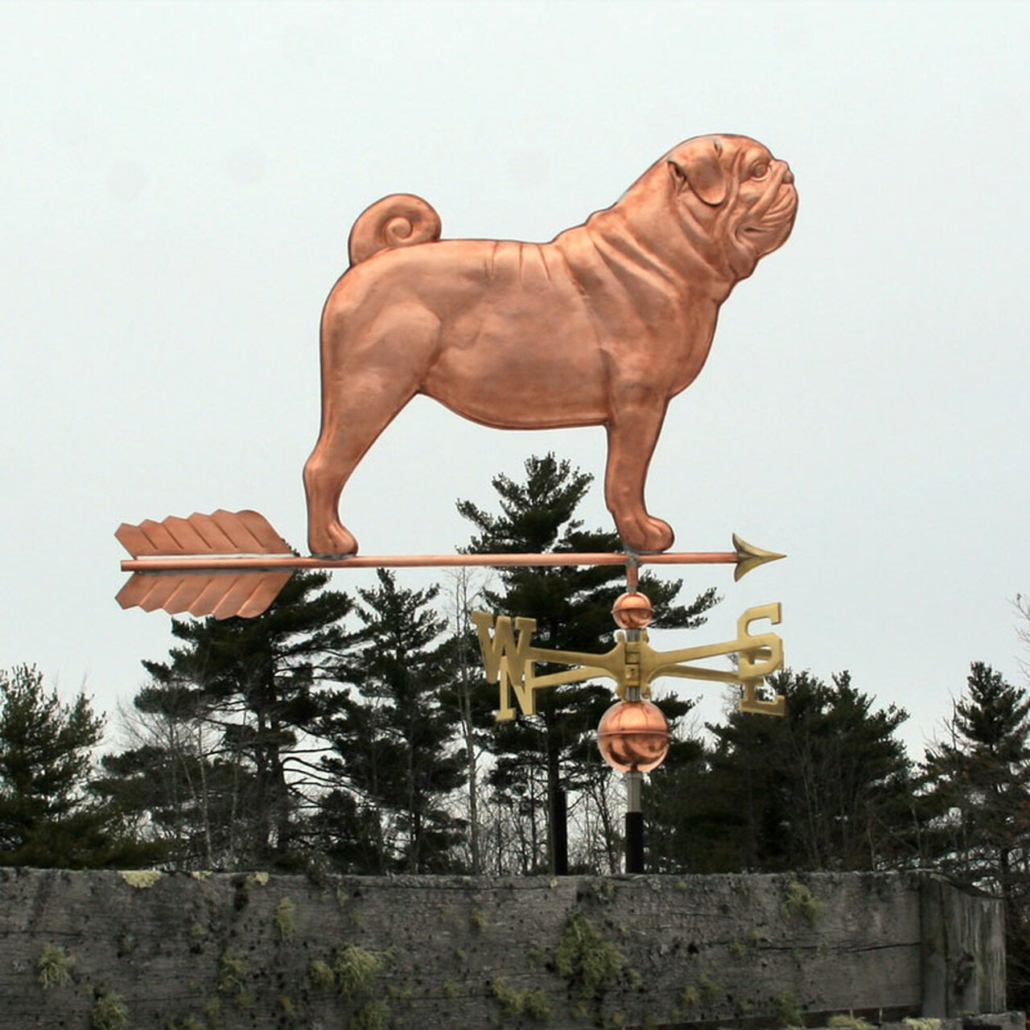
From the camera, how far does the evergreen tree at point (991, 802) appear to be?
51.9 feet

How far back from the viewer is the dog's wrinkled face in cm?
471

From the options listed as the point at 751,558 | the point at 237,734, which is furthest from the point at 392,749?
the point at 751,558

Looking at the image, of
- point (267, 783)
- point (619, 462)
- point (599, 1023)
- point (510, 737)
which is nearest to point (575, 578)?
point (510, 737)

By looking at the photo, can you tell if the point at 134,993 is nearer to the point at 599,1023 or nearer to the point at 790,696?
the point at 599,1023

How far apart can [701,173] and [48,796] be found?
18.0 metres

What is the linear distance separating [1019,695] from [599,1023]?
26845 mm

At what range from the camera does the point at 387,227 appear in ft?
15.5

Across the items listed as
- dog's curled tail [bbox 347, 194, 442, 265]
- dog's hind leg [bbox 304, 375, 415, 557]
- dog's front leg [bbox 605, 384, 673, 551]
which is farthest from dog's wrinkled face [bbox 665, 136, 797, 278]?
dog's hind leg [bbox 304, 375, 415, 557]

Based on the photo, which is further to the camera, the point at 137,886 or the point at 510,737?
the point at 510,737

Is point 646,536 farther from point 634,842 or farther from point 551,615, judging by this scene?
point 551,615

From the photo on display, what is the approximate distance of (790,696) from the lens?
27859mm

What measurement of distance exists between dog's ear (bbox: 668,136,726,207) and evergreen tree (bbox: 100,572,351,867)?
69.1ft

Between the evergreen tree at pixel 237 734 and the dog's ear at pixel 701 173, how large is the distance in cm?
2107

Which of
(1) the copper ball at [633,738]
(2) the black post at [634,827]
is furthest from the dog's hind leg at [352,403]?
(2) the black post at [634,827]
